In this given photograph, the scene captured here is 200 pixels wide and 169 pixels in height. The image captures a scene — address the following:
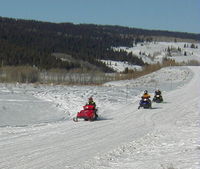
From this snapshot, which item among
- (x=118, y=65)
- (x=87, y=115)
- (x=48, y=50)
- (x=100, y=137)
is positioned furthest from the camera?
(x=118, y=65)

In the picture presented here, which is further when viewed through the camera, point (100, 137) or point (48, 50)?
point (48, 50)

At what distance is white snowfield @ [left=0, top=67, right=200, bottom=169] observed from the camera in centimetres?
1142

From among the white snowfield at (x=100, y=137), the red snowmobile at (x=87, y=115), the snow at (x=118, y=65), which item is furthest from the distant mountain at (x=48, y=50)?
the red snowmobile at (x=87, y=115)

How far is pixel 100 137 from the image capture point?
53.1 ft

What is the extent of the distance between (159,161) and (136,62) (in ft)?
525

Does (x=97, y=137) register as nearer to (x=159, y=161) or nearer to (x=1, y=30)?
(x=159, y=161)

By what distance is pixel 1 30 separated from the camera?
154000mm

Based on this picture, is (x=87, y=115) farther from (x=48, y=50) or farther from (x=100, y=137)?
(x=48, y=50)

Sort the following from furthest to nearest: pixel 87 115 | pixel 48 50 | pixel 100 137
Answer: pixel 48 50 < pixel 87 115 < pixel 100 137

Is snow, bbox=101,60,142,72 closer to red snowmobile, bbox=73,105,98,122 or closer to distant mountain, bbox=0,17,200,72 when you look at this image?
distant mountain, bbox=0,17,200,72

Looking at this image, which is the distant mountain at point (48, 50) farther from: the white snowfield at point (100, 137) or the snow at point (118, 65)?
the white snowfield at point (100, 137)

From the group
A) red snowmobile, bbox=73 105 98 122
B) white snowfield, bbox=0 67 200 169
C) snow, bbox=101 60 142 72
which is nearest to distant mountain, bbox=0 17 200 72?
snow, bbox=101 60 142 72

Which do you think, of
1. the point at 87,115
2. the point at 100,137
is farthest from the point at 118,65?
the point at 100,137

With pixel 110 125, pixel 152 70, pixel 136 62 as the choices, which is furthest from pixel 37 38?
pixel 110 125
